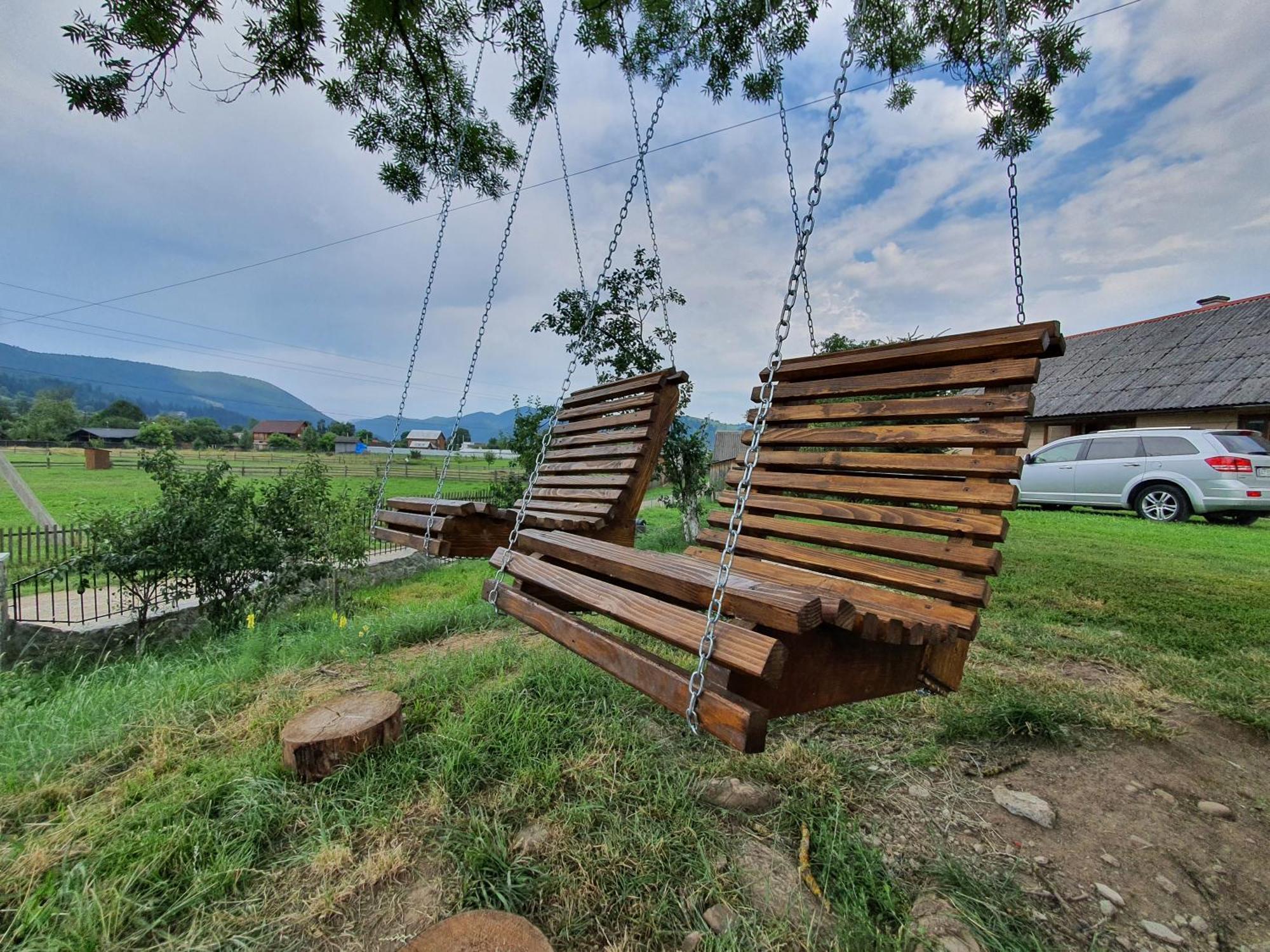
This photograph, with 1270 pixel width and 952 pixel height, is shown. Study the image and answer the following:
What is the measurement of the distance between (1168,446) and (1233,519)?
5.26ft

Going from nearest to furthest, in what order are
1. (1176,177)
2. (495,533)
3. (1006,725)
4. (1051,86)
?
1. (1006,725)
2. (495,533)
3. (1051,86)
4. (1176,177)

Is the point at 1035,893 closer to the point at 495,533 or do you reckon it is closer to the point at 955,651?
the point at 955,651

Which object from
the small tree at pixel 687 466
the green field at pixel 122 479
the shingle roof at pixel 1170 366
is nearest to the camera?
the small tree at pixel 687 466

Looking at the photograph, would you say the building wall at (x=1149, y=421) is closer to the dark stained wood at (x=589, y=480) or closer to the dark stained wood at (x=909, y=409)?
the dark stained wood at (x=909, y=409)

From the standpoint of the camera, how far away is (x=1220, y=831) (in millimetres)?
1610

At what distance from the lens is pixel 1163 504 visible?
25.0 feet

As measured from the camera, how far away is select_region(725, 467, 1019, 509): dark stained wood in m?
1.66

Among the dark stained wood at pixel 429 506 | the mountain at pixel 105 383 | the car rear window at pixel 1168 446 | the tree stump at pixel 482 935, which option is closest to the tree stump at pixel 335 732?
the dark stained wood at pixel 429 506

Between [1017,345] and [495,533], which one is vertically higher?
[1017,345]

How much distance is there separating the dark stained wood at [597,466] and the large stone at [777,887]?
174 centimetres

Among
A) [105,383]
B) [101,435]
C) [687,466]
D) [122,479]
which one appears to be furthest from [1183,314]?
[105,383]

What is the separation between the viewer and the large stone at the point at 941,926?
1.20 m

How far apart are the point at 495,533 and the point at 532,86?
13.3 ft

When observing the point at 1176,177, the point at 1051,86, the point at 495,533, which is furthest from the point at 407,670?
the point at 1176,177
